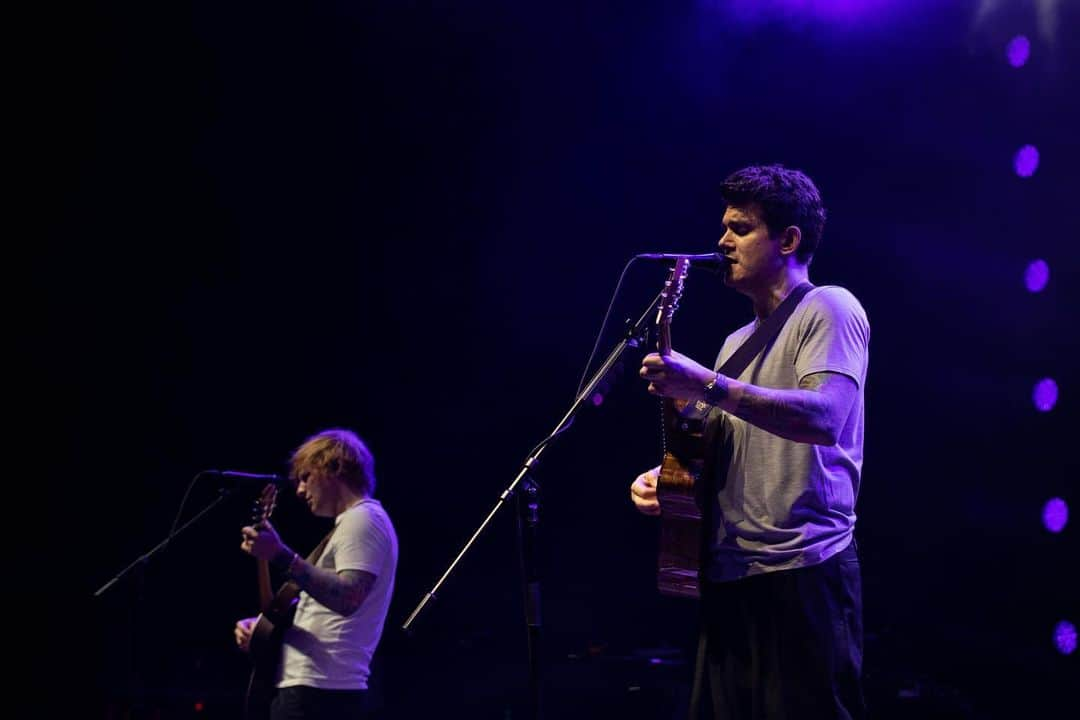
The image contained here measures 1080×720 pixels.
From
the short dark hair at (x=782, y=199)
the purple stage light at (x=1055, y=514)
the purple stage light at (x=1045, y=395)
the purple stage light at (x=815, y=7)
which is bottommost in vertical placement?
the purple stage light at (x=1055, y=514)

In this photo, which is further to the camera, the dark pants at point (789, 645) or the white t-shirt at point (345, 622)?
the white t-shirt at point (345, 622)

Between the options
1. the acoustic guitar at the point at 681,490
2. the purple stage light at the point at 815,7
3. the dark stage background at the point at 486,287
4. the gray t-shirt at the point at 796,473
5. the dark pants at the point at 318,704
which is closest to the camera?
the gray t-shirt at the point at 796,473

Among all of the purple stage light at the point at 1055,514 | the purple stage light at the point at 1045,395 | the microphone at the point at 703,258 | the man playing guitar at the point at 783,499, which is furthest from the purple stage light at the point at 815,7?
the microphone at the point at 703,258

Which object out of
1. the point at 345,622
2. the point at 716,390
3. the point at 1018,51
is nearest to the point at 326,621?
the point at 345,622

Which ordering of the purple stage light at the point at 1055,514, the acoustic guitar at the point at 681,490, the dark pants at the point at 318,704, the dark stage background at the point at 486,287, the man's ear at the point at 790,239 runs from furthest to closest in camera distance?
the dark stage background at the point at 486,287
the purple stage light at the point at 1055,514
the dark pants at the point at 318,704
the man's ear at the point at 790,239
the acoustic guitar at the point at 681,490

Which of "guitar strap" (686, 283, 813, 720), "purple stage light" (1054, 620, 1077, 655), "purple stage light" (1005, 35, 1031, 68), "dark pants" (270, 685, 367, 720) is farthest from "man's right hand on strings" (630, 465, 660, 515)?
"purple stage light" (1005, 35, 1031, 68)

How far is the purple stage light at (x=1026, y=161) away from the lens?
5.30 metres

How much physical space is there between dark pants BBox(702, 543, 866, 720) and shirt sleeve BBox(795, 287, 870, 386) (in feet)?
1.63

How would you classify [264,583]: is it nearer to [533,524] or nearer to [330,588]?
[330,588]

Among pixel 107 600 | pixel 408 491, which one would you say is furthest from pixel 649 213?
pixel 107 600

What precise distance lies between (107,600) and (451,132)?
380cm

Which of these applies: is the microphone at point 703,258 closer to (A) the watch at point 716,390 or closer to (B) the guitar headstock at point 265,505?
(A) the watch at point 716,390

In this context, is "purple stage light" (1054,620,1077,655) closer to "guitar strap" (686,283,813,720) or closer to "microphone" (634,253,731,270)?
"guitar strap" (686,283,813,720)

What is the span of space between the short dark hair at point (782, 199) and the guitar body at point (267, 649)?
2682mm
